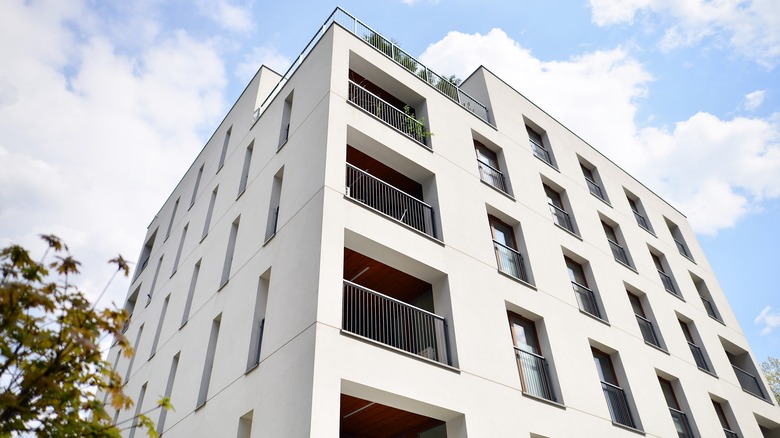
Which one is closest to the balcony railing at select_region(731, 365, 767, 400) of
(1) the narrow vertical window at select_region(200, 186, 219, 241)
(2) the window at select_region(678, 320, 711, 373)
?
(2) the window at select_region(678, 320, 711, 373)

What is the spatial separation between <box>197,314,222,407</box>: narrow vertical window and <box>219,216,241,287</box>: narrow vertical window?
1.08m

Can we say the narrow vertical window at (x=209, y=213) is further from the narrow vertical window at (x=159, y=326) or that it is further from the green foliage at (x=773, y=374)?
the green foliage at (x=773, y=374)

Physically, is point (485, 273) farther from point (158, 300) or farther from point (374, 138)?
point (158, 300)

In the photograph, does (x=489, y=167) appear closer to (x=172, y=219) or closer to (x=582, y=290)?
(x=582, y=290)

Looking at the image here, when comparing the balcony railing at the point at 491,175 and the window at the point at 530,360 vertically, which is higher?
the balcony railing at the point at 491,175

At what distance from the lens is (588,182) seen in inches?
794

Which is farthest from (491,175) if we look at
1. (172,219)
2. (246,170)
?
(172,219)

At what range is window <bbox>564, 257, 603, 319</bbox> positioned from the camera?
1467cm

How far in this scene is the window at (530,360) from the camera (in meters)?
11.3

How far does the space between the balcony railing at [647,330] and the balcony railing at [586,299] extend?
2.09m

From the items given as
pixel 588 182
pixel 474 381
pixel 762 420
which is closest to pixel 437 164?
pixel 474 381

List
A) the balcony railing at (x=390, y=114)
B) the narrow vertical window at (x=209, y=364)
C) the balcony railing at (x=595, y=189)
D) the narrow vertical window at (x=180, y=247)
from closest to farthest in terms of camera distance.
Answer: the narrow vertical window at (x=209, y=364)
the balcony railing at (x=390, y=114)
the narrow vertical window at (x=180, y=247)
the balcony railing at (x=595, y=189)

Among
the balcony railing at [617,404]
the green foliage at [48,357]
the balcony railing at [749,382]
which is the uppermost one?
the balcony railing at [749,382]

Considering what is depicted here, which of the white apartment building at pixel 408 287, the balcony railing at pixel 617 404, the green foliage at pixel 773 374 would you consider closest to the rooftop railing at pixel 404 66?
the white apartment building at pixel 408 287
